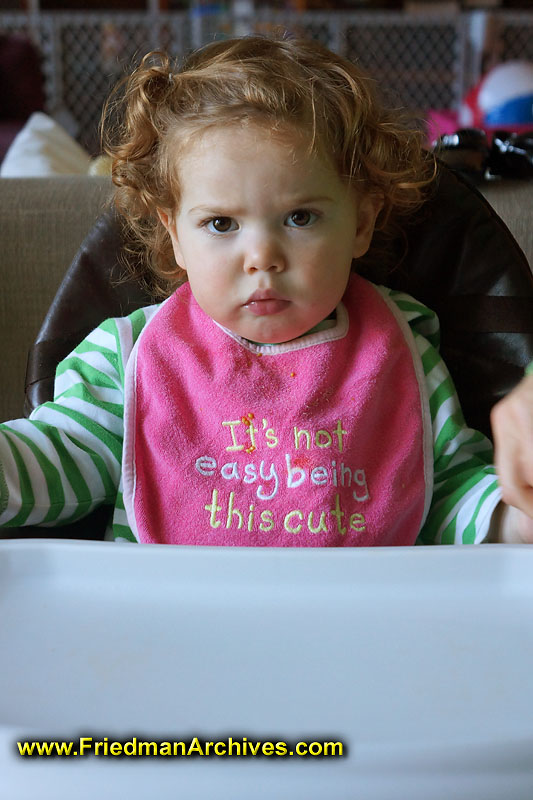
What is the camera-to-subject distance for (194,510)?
0.89 metres

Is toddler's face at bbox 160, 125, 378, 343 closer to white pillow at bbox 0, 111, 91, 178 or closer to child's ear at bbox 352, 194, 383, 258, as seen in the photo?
child's ear at bbox 352, 194, 383, 258

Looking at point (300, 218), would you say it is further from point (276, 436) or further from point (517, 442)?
point (517, 442)

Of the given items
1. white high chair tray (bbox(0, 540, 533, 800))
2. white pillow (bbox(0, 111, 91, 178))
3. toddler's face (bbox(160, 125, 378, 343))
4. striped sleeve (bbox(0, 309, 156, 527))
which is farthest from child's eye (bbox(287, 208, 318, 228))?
white pillow (bbox(0, 111, 91, 178))

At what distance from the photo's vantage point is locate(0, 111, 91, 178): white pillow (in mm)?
1943

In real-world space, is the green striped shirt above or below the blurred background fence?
below

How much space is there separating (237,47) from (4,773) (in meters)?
0.74

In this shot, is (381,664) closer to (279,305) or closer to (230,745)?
(230,745)

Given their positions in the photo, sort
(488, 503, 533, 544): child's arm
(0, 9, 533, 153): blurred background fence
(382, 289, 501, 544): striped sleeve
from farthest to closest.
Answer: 1. (0, 9, 533, 153): blurred background fence
2. (382, 289, 501, 544): striped sleeve
3. (488, 503, 533, 544): child's arm

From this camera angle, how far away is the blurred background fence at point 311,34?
4312mm

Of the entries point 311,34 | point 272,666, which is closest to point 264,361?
point 272,666

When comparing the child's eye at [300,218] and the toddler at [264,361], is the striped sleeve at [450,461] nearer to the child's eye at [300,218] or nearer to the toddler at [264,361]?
the toddler at [264,361]

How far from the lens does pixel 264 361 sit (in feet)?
3.12

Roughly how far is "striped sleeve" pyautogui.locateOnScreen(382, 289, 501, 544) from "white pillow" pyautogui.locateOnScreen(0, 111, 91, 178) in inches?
44.7

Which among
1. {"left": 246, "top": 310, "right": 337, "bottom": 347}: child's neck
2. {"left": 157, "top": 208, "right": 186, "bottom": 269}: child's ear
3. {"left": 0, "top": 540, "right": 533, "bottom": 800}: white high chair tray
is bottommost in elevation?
{"left": 0, "top": 540, "right": 533, "bottom": 800}: white high chair tray
